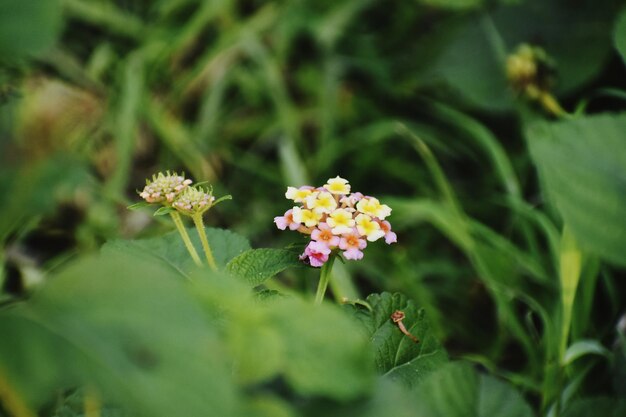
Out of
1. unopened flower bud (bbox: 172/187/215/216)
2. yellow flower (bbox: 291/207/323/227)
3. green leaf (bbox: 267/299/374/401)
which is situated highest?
unopened flower bud (bbox: 172/187/215/216)

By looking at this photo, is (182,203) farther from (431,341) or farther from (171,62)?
(171,62)

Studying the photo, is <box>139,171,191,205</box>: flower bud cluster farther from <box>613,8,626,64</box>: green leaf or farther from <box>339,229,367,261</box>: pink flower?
<box>613,8,626,64</box>: green leaf

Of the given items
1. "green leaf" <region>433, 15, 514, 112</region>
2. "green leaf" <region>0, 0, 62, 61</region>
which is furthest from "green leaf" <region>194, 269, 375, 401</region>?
"green leaf" <region>433, 15, 514, 112</region>

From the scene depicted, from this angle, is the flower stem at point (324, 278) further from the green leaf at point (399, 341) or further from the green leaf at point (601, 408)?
the green leaf at point (601, 408)

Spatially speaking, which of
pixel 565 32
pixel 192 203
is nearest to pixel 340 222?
pixel 192 203

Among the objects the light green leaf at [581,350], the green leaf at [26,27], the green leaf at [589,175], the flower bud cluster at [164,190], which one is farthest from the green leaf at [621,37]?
the green leaf at [26,27]

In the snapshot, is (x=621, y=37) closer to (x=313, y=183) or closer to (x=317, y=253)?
(x=317, y=253)
